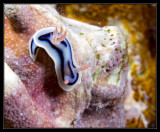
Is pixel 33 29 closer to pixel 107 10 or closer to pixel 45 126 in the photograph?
pixel 45 126

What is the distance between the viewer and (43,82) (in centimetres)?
170

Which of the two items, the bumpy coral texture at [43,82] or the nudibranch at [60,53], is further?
the nudibranch at [60,53]

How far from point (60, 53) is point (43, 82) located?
0.37 metres

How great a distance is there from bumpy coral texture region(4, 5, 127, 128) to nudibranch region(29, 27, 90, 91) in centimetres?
8

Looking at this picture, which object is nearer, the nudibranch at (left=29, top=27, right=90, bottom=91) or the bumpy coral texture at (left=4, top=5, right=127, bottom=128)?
the bumpy coral texture at (left=4, top=5, right=127, bottom=128)

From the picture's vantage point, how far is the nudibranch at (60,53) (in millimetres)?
1659

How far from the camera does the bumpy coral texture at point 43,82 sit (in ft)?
4.48

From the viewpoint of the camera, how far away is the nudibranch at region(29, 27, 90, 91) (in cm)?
166

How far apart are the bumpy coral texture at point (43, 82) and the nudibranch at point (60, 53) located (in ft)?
0.27

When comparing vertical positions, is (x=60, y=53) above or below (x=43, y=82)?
above

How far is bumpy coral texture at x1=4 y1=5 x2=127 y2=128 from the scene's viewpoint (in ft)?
4.48

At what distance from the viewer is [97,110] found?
238cm

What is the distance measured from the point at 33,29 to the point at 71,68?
613 millimetres

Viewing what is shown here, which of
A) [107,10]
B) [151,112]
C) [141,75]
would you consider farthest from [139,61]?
[107,10]
